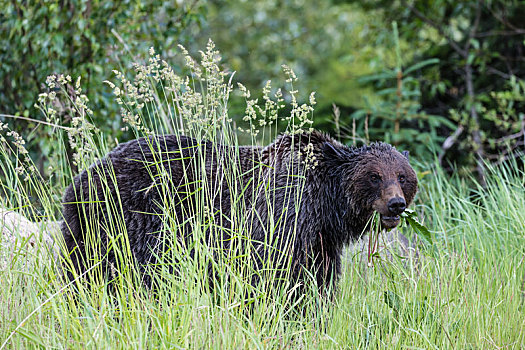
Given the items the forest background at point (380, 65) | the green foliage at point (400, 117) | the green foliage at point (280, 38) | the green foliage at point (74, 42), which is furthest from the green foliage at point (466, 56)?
the green foliage at point (280, 38)

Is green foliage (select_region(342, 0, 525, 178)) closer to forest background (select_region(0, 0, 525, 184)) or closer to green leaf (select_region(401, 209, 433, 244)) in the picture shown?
forest background (select_region(0, 0, 525, 184))

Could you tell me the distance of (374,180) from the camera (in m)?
4.19

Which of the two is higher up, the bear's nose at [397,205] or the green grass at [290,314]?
the bear's nose at [397,205]

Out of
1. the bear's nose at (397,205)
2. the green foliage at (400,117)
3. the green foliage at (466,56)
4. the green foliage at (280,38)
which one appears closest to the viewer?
the bear's nose at (397,205)

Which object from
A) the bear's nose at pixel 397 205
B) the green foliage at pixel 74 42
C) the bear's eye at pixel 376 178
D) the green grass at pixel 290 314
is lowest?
the green grass at pixel 290 314

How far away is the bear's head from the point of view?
4.05 metres

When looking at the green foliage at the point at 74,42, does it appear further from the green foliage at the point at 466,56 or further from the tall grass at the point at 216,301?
the green foliage at the point at 466,56

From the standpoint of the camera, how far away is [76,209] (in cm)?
409

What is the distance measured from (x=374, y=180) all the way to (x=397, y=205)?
0.27 meters

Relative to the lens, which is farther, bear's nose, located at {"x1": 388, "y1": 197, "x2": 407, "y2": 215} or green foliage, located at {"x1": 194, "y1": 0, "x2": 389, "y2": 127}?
green foliage, located at {"x1": 194, "y1": 0, "x2": 389, "y2": 127}

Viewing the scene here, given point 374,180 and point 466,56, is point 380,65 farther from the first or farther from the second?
point 374,180

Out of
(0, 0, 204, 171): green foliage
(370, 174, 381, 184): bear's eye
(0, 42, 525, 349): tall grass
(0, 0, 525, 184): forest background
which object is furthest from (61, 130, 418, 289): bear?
(0, 0, 204, 171): green foliage

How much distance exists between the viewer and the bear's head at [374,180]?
405cm

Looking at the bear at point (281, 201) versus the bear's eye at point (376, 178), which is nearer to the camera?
the bear at point (281, 201)
